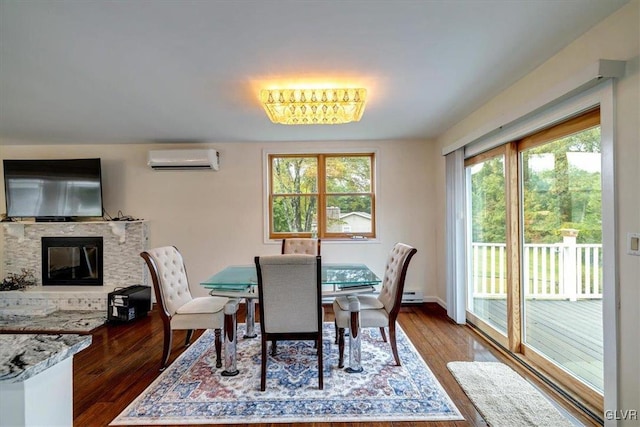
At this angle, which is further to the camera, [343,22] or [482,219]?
[482,219]

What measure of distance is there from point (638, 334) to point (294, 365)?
2.26 metres

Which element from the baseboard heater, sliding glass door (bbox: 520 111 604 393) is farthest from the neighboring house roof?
sliding glass door (bbox: 520 111 604 393)

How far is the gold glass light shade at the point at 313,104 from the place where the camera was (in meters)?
2.56

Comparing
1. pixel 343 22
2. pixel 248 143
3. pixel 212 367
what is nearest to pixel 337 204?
pixel 248 143

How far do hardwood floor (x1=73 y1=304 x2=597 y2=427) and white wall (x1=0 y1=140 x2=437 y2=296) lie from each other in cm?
96

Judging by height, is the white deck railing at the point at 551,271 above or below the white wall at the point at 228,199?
below

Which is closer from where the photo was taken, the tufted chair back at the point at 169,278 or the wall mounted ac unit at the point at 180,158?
the tufted chair back at the point at 169,278

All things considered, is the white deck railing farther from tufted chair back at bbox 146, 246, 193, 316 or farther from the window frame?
tufted chair back at bbox 146, 246, 193, 316

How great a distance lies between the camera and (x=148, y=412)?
2084 mm

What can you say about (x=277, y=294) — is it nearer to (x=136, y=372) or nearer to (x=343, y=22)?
(x=136, y=372)

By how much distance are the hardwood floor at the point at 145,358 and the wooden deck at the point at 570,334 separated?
0.88 ft

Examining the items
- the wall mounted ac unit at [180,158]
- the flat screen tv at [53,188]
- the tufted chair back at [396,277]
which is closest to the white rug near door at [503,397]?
the tufted chair back at [396,277]

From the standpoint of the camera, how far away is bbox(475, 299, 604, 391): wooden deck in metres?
2.10

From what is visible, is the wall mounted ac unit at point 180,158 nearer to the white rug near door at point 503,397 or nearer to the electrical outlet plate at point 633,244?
the white rug near door at point 503,397
